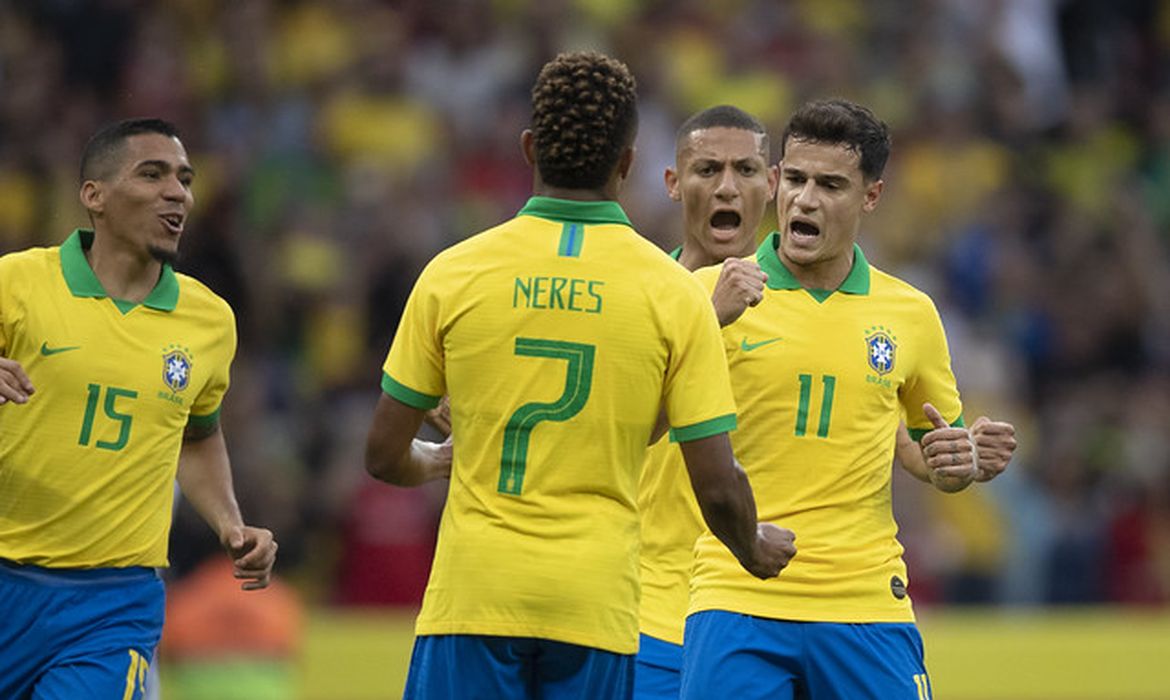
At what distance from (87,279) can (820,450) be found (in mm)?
2626

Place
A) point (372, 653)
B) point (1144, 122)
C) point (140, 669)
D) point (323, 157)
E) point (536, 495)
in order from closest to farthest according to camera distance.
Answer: point (536, 495)
point (140, 669)
point (372, 653)
point (323, 157)
point (1144, 122)

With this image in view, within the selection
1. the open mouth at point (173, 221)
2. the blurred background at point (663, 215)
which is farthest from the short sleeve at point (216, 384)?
the blurred background at point (663, 215)

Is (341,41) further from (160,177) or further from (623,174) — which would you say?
(623,174)

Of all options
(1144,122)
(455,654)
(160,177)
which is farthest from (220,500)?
(1144,122)

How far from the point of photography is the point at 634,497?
6164mm

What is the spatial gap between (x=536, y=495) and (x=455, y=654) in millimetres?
505

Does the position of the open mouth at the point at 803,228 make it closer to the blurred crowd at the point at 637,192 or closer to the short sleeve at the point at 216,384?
the short sleeve at the point at 216,384

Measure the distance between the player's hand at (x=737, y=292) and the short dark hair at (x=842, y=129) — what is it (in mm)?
831

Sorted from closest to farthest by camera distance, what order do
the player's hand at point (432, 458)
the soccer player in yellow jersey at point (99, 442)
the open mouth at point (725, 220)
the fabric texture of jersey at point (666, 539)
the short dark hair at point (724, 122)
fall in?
the player's hand at point (432, 458)
the soccer player in yellow jersey at point (99, 442)
the fabric texture of jersey at point (666, 539)
the open mouth at point (725, 220)
the short dark hair at point (724, 122)

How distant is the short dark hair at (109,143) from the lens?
764 centimetres

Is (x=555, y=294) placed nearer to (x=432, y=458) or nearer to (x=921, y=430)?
(x=432, y=458)

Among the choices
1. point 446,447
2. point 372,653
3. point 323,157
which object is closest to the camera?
point 446,447

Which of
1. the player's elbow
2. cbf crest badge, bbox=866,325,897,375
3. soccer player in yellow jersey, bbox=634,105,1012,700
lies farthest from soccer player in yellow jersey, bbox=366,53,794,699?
cbf crest badge, bbox=866,325,897,375

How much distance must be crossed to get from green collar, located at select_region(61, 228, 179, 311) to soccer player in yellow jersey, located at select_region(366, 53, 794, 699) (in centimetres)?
170
